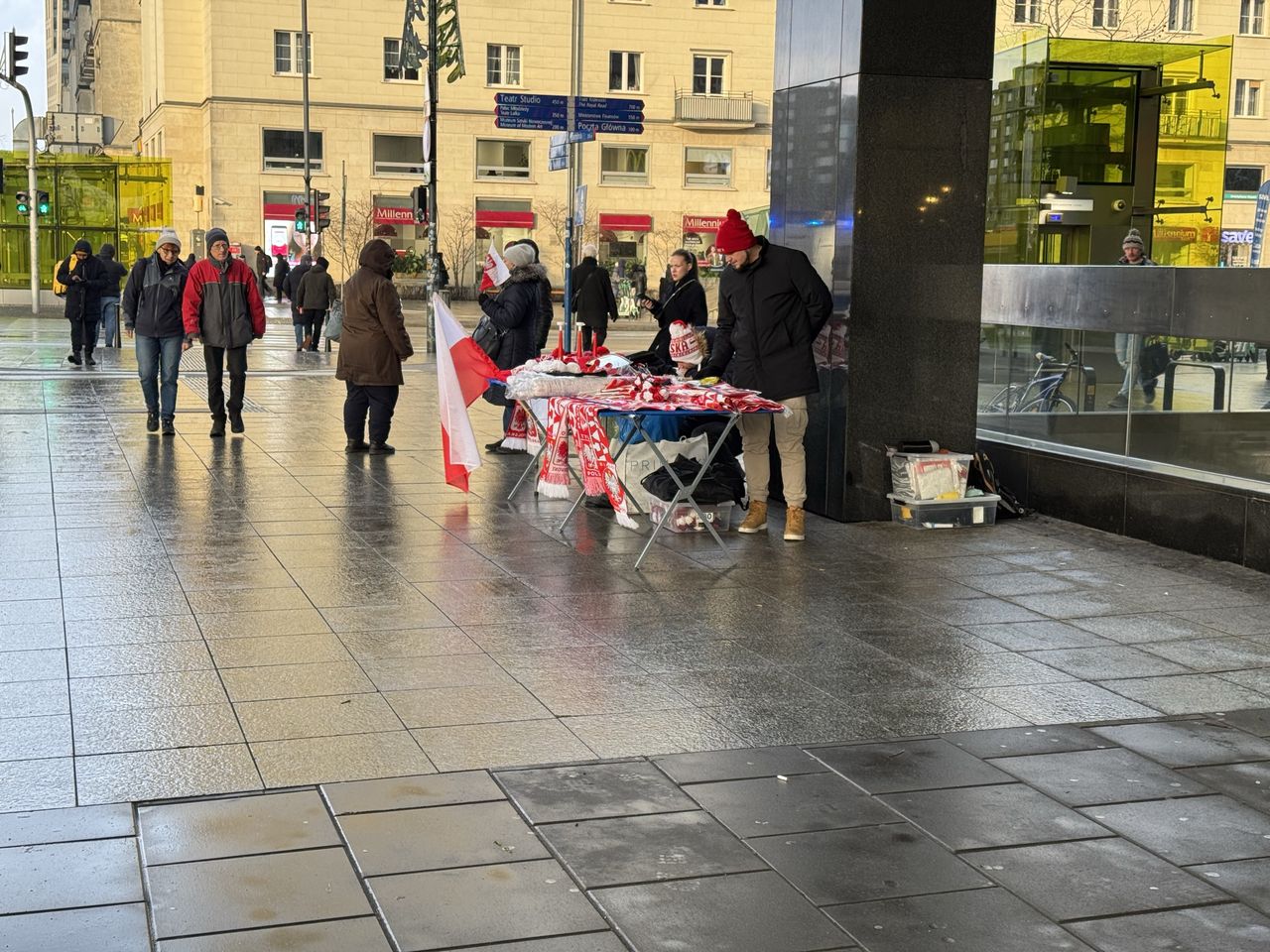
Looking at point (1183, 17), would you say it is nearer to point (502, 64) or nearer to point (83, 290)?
point (83, 290)

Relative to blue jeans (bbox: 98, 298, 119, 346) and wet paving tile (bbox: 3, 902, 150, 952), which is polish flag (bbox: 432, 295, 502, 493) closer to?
wet paving tile (bbox: 3, 902, 150, 952)

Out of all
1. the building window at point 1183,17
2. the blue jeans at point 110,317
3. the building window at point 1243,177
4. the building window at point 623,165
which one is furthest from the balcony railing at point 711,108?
the blue jeans at point 110,317

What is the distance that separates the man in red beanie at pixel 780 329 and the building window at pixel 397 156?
183 feet

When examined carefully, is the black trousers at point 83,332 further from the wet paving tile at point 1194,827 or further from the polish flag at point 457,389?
the wet paving tile at point 1194,827

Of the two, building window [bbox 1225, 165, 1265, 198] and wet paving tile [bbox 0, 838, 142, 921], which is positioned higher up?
building window [bbox 1225, 165, 1265, 198]

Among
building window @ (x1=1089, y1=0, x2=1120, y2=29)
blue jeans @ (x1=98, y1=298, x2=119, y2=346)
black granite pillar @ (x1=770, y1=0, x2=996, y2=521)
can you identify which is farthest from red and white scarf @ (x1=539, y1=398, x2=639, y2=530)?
building window @ (x1=1089, y1=0, x2=1120, y2=29)

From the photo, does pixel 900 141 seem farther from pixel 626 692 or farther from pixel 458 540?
pixel 626 692

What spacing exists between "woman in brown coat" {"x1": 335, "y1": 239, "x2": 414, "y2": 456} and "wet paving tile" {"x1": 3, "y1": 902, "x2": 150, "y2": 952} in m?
9.29

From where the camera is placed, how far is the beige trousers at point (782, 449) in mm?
9375

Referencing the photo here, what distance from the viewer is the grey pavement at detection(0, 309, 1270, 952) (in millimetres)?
3943

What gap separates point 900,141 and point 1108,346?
1.88 meters

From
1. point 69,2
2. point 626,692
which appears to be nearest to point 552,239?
point 626,692

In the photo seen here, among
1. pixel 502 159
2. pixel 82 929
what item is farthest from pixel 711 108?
pixel 82 929

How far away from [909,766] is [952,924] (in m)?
1.25
